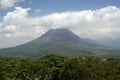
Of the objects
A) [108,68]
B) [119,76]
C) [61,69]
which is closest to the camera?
[119,76]

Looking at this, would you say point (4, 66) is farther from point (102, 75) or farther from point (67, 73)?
point (102, 75)

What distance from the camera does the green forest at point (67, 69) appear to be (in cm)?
8306

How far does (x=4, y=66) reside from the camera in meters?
98.2

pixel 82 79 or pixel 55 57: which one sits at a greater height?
pixel 55 57

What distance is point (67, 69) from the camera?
93.9 m

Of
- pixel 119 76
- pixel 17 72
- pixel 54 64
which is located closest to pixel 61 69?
pixel 54 64

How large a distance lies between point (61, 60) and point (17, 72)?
21308 mm

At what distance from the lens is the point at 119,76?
82.2 meters

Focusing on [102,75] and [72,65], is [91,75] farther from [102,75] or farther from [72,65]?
[72,65]

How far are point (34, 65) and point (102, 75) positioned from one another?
1084 inches

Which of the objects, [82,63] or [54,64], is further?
[54,64]

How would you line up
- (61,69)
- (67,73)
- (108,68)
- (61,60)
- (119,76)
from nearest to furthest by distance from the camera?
(119,76) < (108,68) < (67,73) < (61,69) < (61,60)

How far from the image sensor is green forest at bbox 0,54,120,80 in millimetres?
83062

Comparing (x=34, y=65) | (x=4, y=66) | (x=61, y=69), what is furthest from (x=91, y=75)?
(x=4, y=66)
